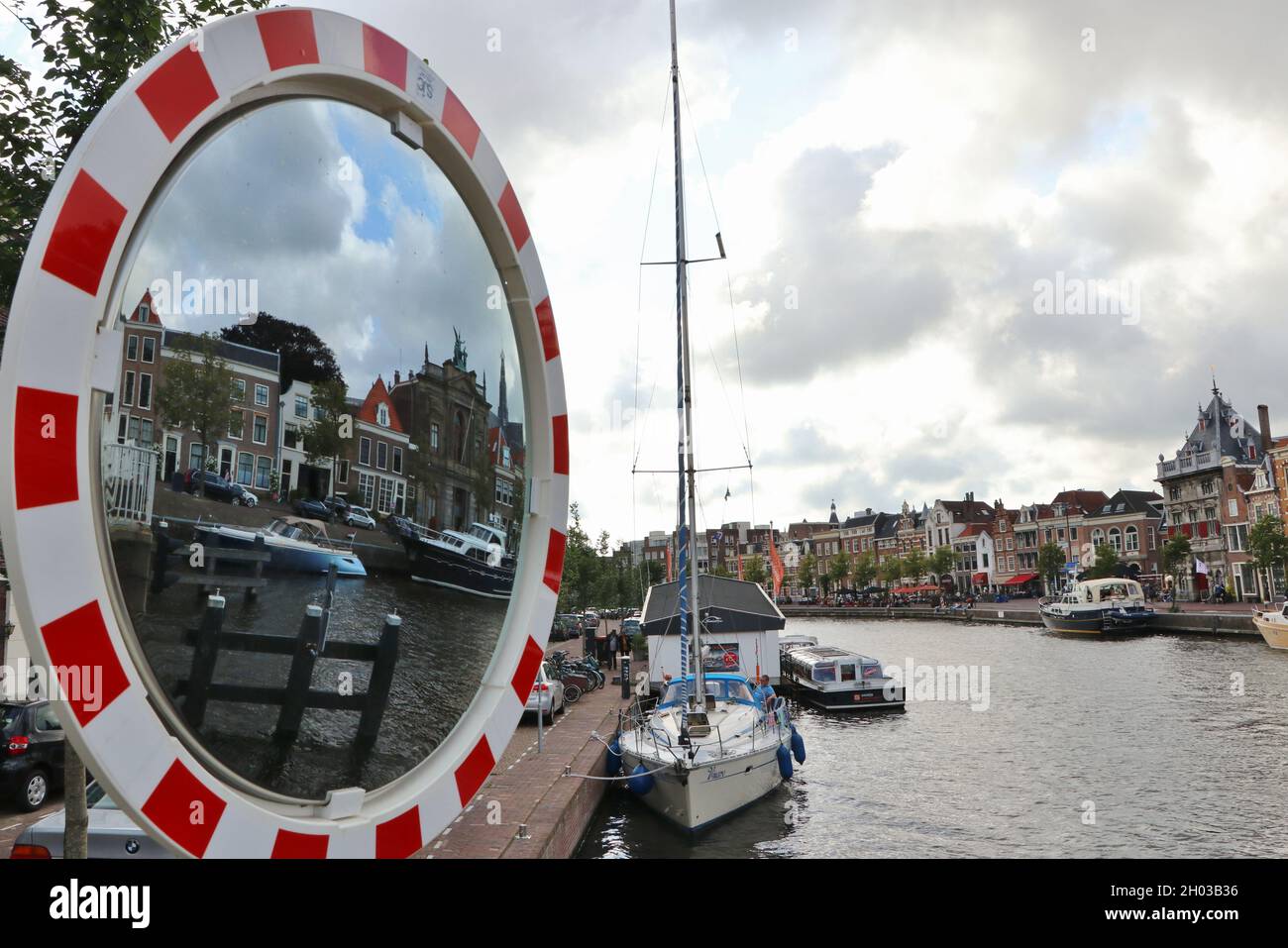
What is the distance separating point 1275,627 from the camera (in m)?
38.8

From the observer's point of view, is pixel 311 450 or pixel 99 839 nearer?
pixel 311 450

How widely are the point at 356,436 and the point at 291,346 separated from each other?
0.89 ft

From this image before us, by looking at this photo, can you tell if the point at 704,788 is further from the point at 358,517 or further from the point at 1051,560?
the point at 1051,560

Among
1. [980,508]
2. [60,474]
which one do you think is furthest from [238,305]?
[980,508]

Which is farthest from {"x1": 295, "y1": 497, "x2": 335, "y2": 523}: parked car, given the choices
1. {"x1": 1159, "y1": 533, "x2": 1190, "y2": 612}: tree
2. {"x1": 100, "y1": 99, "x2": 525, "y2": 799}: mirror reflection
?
{"x1": 1159, "y1": 533, "x2": 1190, "y2": 612}: tree

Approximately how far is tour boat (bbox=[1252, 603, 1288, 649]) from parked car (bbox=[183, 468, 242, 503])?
47.6 meters

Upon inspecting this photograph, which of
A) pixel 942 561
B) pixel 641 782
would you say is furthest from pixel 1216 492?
pixel 641 782

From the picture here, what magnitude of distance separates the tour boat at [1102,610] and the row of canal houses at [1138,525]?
977cm

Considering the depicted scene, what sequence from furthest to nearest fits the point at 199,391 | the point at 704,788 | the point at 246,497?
1. the point at 704,788
2. the point at 246,497
3. the point at 199,391

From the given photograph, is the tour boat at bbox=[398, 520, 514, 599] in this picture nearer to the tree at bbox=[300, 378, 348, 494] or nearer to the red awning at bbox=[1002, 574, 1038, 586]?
the tree at bbox=[300, 378, 348, 494]

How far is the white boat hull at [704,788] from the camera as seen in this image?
14742mm

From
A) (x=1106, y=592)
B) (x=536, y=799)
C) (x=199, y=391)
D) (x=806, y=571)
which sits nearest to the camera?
(x=199, y=391)

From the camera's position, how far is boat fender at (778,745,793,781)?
1702 cm
